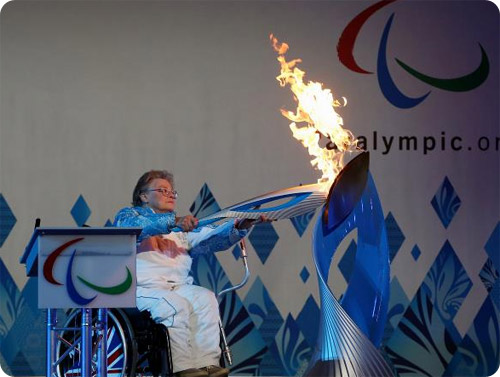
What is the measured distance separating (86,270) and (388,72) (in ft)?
11.6

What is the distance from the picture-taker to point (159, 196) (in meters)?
5.22

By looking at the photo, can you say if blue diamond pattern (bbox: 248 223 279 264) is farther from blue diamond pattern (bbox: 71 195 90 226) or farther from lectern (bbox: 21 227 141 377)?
lectern (bbox: 21 227 141 377)

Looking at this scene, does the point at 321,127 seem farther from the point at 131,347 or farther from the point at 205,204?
the point at 205,204

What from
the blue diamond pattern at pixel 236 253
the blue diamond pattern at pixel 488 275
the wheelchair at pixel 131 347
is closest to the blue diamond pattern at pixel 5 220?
the blue diamond pattern at pixel 236 253

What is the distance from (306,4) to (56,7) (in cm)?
180

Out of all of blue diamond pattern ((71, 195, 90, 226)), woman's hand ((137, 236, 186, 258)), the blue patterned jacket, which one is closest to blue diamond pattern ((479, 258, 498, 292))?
the blue patterned jacket

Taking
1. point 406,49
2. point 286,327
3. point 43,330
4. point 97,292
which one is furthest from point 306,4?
point 97,292

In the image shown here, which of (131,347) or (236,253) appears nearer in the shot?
(131,347)

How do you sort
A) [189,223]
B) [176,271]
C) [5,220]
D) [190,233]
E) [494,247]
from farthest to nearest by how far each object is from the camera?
[494,247] → [5,220] → [190,233] → [176,271] → [189,223]

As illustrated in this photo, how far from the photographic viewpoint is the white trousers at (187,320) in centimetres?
478

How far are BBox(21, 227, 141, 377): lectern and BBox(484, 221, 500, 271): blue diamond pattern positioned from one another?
358 centimetres

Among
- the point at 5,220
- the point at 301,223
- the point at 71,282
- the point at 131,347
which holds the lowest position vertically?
the point at 131,347

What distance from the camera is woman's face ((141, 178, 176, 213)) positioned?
5215 millimetres

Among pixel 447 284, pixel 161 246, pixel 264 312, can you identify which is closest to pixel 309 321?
pixel 264 312
